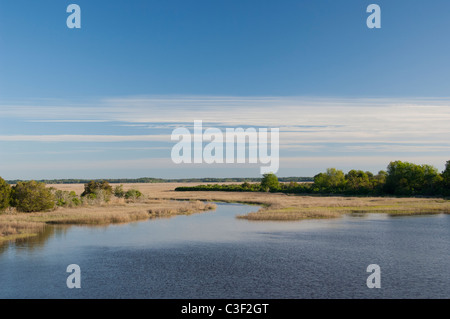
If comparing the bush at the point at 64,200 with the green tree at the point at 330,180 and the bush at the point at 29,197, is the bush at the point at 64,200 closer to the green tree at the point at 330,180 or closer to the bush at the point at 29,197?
the bush at the point at 29,197

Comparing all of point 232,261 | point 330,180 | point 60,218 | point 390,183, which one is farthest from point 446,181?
point 60,218

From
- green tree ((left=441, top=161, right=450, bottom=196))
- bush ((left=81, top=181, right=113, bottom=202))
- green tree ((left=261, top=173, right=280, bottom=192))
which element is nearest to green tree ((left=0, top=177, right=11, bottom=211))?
bush ((left=81, top=181, right=113, bottom=202))

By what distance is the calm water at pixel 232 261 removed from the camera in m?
22.0

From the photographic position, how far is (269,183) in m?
121

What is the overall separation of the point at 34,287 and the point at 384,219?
1790 inches

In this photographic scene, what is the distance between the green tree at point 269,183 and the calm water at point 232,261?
74237 millimetres

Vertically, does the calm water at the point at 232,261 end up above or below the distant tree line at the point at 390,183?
below

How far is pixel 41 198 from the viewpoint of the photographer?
5462cm

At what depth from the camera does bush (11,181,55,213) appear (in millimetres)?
53156

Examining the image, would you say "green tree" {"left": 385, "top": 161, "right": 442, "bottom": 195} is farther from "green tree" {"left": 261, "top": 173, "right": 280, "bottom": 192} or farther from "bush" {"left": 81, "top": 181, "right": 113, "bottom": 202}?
"bush" {"left": 81, "top": 181, "right": 113, "bottom": 202}

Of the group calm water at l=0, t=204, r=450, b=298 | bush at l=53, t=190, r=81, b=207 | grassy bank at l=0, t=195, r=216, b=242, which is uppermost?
bush at l=53, t=190, r=81, b=207

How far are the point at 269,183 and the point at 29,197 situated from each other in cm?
7960

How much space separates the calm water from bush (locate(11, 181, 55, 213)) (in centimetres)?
1148

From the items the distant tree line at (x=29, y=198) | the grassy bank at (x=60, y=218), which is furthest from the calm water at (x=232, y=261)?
the distant tree line at (x=29, y=198)
